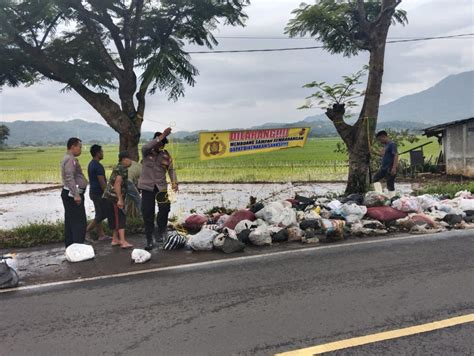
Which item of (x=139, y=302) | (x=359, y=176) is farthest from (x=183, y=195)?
(x=139, y=302)

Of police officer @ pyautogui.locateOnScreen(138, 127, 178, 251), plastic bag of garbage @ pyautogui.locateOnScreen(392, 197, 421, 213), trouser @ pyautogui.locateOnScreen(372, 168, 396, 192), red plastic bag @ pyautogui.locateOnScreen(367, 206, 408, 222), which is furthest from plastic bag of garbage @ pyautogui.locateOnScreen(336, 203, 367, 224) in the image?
police officer @ pyautogui.locateOnScreen(138, 127, 178, 251)

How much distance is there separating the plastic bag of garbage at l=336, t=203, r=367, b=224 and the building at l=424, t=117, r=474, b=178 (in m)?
12.4

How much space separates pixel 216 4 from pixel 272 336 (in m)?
8.05

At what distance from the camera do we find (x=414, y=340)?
3.27 meters

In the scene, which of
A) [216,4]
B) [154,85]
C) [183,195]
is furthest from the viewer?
[183,195]

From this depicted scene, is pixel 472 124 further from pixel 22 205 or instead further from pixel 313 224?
pixel 22 205

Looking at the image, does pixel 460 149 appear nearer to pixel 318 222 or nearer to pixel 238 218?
pixel 318 222

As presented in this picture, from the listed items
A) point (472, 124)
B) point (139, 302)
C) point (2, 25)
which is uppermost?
point (2, 25)

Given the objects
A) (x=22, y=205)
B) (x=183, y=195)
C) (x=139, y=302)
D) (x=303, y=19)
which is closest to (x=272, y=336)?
(x=139, y=302)

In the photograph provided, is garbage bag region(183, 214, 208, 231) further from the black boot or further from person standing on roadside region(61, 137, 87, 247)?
person standing on roadside region(61, 137, 87, 247)

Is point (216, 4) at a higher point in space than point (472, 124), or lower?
higher

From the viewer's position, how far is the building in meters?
18.2

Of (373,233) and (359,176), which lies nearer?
(373,233)

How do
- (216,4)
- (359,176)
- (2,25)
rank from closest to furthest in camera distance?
1. (2,25)
2. (216,4)
3. (359,176)
